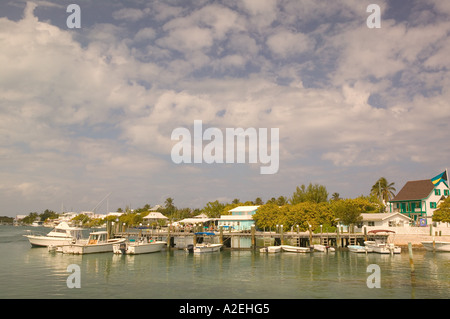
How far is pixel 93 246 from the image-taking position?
62.7m

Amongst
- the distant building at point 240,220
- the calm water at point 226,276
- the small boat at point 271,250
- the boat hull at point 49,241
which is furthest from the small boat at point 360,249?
the boat hull at point 49,241

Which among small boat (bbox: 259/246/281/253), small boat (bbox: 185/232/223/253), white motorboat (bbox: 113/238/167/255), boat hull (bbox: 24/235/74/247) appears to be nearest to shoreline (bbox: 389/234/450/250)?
small boat (bbox: 259/246/281/253)

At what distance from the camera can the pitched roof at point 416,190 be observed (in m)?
87.5

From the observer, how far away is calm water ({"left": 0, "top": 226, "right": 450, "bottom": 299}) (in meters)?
31.5

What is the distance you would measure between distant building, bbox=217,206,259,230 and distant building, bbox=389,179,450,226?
4031 centimetres

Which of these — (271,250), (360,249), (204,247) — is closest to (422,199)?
(360,249)

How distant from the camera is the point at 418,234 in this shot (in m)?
68.6

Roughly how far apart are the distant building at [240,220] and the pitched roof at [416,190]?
40.5m

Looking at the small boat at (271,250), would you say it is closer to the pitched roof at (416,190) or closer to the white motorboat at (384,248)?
the white motorboat at (384,248)

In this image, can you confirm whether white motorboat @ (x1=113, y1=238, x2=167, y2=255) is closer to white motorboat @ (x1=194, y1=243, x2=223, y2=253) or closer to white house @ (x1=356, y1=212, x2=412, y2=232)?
white motorboat @ (x1=194, y1=243, x2=223, y2=253)

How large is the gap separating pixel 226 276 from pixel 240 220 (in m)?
53.3
